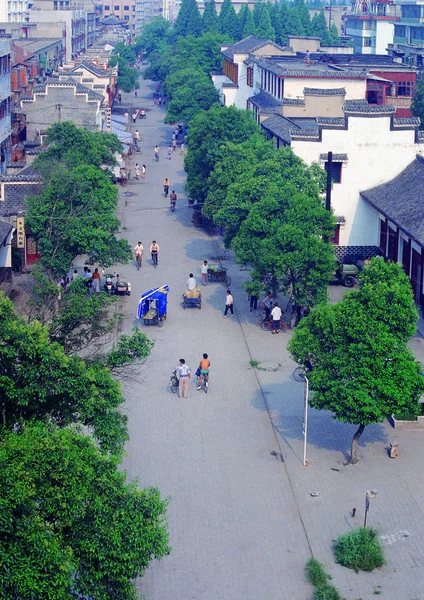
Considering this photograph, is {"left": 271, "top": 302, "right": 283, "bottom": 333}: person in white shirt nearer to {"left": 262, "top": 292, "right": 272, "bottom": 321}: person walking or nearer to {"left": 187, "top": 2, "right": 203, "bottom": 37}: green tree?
{"left": 262, "top": 292, "right": 272, "bottom": 321}: person walking

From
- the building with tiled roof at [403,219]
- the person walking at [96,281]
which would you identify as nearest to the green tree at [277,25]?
the building with tiled roof at [403,219]

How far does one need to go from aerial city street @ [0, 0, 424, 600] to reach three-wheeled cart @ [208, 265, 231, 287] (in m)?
0.10

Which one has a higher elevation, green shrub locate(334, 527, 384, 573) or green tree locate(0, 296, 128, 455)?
green tree locate(0, 296, 128, 455)

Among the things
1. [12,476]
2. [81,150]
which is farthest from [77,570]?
[81,150]

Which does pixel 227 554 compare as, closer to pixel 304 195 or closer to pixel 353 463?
pixel 353 463

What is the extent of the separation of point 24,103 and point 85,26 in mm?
83757

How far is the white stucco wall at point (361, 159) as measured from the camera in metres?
36.3

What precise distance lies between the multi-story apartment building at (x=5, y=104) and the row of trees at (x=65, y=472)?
1287 inches

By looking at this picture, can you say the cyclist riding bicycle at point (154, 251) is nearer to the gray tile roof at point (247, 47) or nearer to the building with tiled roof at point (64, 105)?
the building with tiled roof at point (64, 105)

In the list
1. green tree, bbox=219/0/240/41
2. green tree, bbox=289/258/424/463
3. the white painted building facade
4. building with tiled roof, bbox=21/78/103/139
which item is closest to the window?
the white painted building facade

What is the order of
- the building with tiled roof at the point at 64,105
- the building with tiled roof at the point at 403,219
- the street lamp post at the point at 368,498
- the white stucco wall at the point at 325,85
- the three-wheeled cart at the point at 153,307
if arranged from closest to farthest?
1. the street lamp post at the point at 368,498
2. the three-wheeled cart at the point at 153,307
3. the building with tiled roof at the point at 403,219
4. the white stucco wall at the point at 325,85
5. the building with tiled roof at the point at 64,105

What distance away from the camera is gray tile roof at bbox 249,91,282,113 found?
5106 centimetres

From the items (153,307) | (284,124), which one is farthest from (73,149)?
(153,307)

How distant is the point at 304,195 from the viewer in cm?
3020
